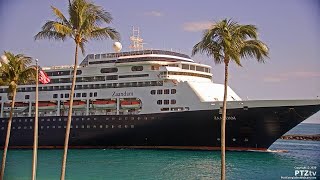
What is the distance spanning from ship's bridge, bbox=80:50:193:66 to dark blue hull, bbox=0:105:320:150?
5.06 m

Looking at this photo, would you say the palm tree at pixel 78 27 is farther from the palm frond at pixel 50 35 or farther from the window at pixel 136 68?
the window at pixel 136 68

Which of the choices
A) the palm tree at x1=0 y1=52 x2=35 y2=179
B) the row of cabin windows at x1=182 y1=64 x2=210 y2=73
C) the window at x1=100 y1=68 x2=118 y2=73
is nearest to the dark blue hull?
the window at x1=100 y1=68 x2=118 y2=73

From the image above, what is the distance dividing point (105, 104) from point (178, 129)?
24.2ft

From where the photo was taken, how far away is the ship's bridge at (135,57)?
34.4m

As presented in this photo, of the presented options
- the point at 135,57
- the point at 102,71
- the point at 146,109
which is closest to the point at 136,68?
the point at 135,57

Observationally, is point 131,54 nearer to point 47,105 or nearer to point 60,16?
point 47,105

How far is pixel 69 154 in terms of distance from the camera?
108ft

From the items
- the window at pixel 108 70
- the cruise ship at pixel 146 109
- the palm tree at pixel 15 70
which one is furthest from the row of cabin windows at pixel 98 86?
the palm tree at pixel 15 70

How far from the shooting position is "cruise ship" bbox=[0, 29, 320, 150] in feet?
97.1

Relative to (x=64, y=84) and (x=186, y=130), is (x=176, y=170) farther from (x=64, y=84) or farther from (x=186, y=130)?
(x=64, y=84)

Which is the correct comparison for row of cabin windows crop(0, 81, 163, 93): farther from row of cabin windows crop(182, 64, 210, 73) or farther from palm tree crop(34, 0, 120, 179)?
palm tree crop(34, 0, 120, 179)

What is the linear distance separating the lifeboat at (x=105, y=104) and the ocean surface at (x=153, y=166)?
3891 millimetres

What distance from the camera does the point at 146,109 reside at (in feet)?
108

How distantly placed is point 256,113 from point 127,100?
36.3 feet
